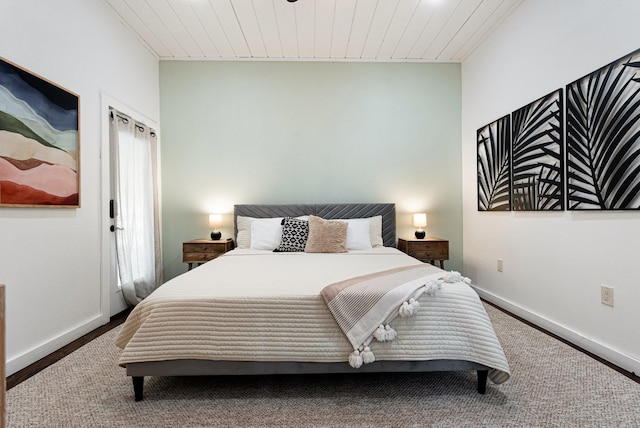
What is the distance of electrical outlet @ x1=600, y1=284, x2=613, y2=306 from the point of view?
6.90 ft

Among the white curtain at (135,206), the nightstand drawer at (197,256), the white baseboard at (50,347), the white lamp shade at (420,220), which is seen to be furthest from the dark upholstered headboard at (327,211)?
the white baseboard at (50,347)

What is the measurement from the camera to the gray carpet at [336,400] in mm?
1543

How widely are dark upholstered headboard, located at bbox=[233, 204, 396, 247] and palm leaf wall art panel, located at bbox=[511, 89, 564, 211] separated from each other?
1.32m

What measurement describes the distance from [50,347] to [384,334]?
7.48 ft

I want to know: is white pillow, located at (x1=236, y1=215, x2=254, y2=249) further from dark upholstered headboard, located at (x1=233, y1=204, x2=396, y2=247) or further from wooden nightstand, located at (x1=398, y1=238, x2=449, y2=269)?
wooden nightstand, located at (x1=398, y1=238, x2=449, y2=269)

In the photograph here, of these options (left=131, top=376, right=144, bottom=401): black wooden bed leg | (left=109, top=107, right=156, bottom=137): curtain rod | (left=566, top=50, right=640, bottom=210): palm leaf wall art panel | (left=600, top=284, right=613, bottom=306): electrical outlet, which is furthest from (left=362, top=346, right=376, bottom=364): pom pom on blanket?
(left=109, top=107, right=156, bottom=137): curtain rod

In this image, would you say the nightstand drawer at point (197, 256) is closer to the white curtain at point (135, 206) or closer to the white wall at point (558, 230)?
the white curtain at point (135, 206)

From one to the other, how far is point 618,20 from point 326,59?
106 inches

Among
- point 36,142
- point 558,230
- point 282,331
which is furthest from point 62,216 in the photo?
point 558,230

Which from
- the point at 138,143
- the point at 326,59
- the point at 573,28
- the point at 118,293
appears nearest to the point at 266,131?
the point at 326,59

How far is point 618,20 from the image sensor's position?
2.04 m

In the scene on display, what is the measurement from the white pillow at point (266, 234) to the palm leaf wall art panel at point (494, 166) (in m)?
2.21

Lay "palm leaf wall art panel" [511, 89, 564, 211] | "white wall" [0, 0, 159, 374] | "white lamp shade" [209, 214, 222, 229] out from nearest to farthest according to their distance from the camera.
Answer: "white wall" [0, 0, 159, 374] → "palm leaf wall art panel" [511, 89, 564, 211] → "white lamp shade" [209, 214, 222, 229]

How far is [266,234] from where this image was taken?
3459 millimetres
